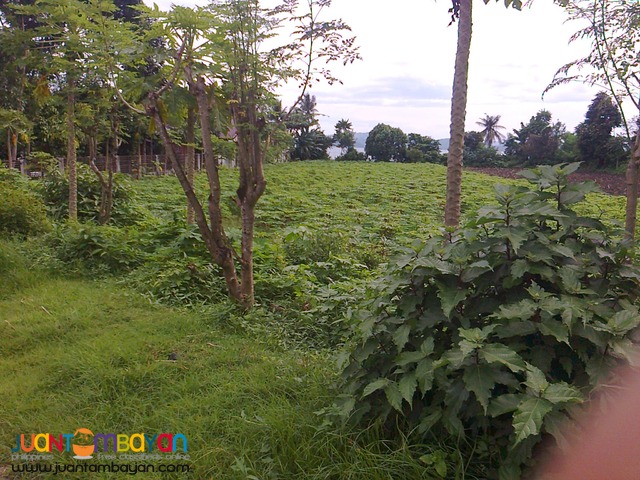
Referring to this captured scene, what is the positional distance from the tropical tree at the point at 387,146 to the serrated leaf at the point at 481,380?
108 feet

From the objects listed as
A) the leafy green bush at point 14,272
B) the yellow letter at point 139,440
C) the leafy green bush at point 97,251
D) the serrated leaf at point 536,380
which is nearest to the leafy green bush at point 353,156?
the leafy green bush at point 97,251

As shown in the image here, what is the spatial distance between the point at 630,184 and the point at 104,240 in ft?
16.6

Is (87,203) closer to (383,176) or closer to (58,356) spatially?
(58,356)

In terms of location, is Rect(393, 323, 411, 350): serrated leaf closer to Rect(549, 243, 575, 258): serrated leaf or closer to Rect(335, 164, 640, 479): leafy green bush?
Rect(335, 164, 640, 479): leafy green bush

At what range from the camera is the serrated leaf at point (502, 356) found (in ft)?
4.86

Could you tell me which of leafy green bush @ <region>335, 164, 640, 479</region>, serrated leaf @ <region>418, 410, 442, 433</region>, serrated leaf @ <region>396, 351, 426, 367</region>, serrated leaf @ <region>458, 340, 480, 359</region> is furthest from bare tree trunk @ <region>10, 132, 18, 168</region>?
serrated leaf @ <region>458, 340, 480, 359</region>

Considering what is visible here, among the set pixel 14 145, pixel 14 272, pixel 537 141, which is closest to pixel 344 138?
→ pixel 537 141

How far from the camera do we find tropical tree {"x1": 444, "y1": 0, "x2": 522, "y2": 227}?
9.80ft

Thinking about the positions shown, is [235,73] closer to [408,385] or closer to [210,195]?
[210,195]

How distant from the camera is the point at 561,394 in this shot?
4.62 ft

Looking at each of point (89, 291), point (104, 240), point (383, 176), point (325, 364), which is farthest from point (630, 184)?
point (383, 176)

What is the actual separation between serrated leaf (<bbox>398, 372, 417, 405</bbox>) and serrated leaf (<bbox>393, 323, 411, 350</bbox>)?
112mm

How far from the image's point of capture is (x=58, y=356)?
308 cm

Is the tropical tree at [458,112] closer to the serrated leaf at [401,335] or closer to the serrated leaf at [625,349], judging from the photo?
the serrated leaf at [401,335]
